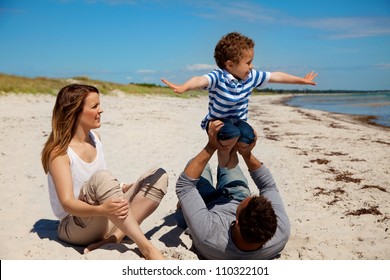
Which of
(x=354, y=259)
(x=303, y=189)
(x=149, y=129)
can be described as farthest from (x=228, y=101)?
(x=149, y=129)

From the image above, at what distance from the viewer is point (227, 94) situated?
3.59 m

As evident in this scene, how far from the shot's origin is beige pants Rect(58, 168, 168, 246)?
2.78 meters

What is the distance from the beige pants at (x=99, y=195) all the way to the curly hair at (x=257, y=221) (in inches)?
33.2

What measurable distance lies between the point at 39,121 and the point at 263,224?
29.7 ft

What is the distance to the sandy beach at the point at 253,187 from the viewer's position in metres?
3.19

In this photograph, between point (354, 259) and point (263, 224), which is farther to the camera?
point (354, 259)

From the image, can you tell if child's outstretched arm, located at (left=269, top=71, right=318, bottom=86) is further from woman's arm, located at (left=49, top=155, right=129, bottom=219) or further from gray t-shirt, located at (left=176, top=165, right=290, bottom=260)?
woman's arm, located at (left=49, top=155, right=129, bottom=219)

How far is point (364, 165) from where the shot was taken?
256 inches

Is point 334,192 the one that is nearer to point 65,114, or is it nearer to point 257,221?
point 257,221

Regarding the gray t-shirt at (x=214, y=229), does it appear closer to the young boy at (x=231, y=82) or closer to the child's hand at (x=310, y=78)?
the young boy at (x=231, y=82)

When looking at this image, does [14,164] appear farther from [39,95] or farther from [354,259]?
[39,95]

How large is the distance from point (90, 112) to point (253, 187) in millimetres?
2692

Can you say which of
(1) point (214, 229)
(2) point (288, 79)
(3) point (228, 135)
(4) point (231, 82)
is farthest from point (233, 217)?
(2) point (288, 79)

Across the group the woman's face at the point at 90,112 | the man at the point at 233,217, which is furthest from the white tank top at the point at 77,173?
the man at the point at 233,217
